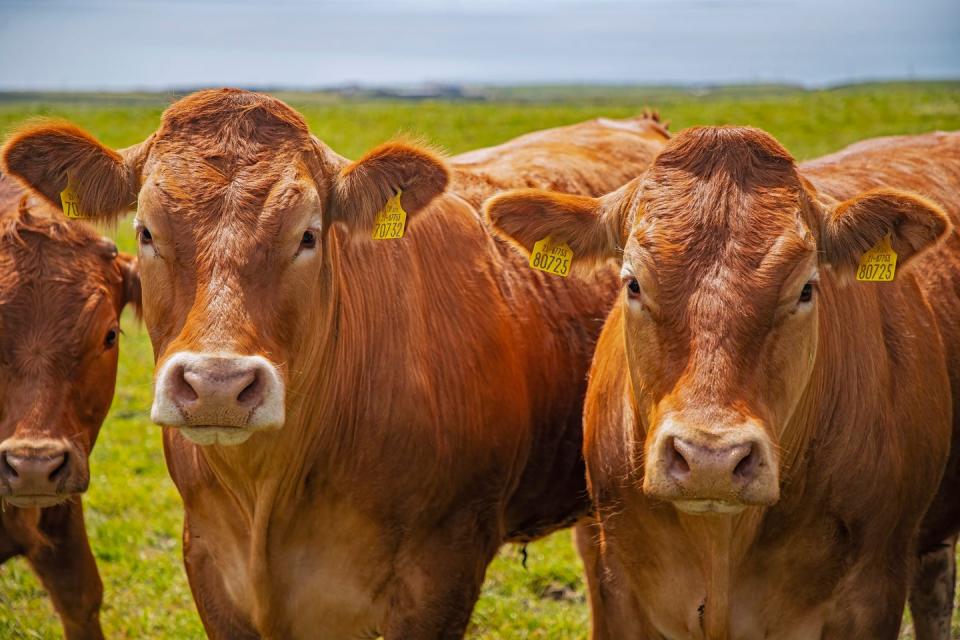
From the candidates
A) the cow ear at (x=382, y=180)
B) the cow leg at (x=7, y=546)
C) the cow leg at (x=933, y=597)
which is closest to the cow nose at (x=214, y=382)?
the cow ear at (x=382, y=180)

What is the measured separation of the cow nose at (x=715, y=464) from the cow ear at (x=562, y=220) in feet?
3.77

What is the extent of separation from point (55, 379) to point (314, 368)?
1.48m

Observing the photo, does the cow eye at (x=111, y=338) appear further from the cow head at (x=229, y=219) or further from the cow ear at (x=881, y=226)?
the cow ear at (x=881, y=226)

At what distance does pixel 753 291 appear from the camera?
3842mm

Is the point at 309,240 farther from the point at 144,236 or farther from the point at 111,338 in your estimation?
the point at 111,338

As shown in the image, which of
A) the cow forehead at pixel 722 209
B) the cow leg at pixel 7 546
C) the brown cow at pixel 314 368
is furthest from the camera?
the cow leg at pixel 7 546

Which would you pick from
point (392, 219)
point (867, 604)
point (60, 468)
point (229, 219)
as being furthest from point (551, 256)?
point (60, 468)

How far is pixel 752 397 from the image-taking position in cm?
378

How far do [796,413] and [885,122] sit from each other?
78.9 feet

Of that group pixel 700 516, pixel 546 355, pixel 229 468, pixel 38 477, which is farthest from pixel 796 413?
pixel 38 477

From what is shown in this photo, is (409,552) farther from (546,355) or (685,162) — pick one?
(685,162)

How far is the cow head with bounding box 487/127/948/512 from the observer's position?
11.9 ft

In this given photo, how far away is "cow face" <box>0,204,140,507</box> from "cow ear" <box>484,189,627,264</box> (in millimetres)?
2182

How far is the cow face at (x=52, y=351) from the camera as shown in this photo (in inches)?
202
